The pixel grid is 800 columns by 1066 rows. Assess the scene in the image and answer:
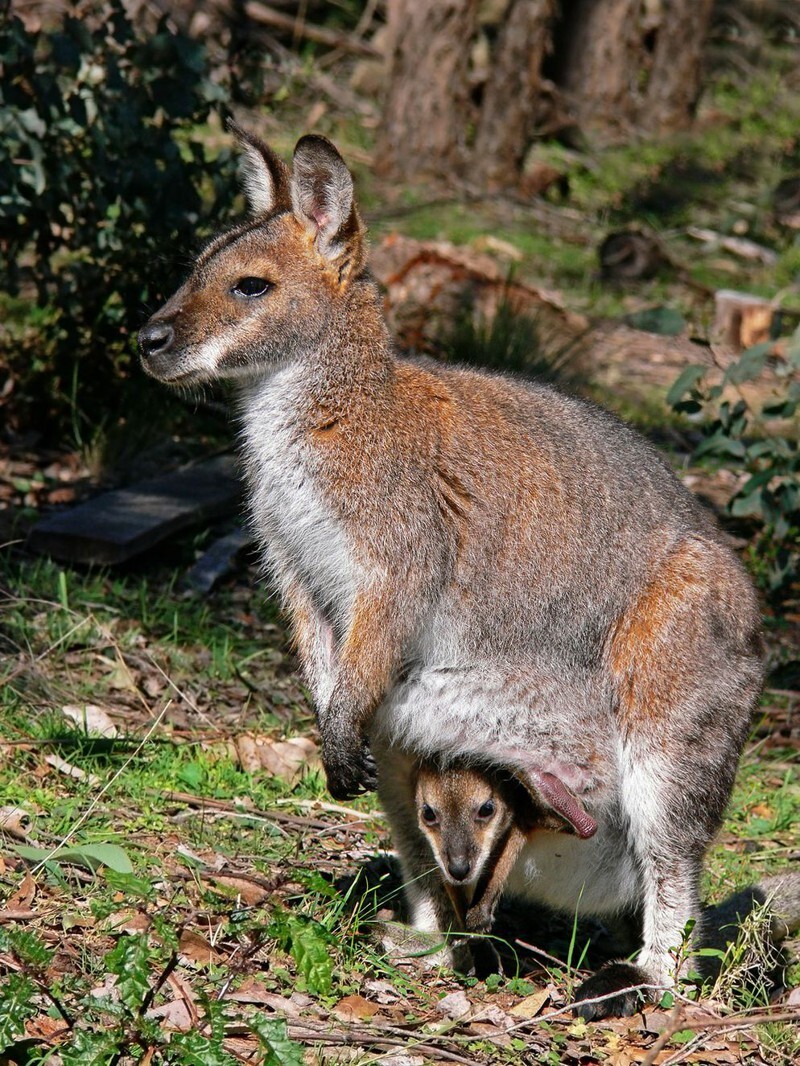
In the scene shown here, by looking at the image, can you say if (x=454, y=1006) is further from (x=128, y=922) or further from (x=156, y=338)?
(x=156, y=338)

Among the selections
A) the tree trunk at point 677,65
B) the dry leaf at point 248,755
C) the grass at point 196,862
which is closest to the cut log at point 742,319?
the grass at point 196,862

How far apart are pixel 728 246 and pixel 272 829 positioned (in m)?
9.19

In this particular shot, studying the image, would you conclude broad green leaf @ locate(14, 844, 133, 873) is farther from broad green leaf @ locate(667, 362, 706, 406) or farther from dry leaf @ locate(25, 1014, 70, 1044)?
broad green leaf @ locate(667, 362, 706, 406)

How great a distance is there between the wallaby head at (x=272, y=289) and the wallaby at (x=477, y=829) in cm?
136

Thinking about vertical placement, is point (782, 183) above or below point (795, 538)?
above

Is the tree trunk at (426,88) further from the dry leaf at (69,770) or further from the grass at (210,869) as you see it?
the dry leaf at (69,770)

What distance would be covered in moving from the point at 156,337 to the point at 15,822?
157cm

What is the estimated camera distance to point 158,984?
11.1ft

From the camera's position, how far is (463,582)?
4246 millimetres

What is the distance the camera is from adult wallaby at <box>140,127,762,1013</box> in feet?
13.6

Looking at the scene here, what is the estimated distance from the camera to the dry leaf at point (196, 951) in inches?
155

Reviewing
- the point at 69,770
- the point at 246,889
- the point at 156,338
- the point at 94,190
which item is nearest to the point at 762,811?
the point at 246,889

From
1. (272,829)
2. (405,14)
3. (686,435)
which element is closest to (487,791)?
(272,829)

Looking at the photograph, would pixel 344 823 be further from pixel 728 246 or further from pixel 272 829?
pixel 728 246
